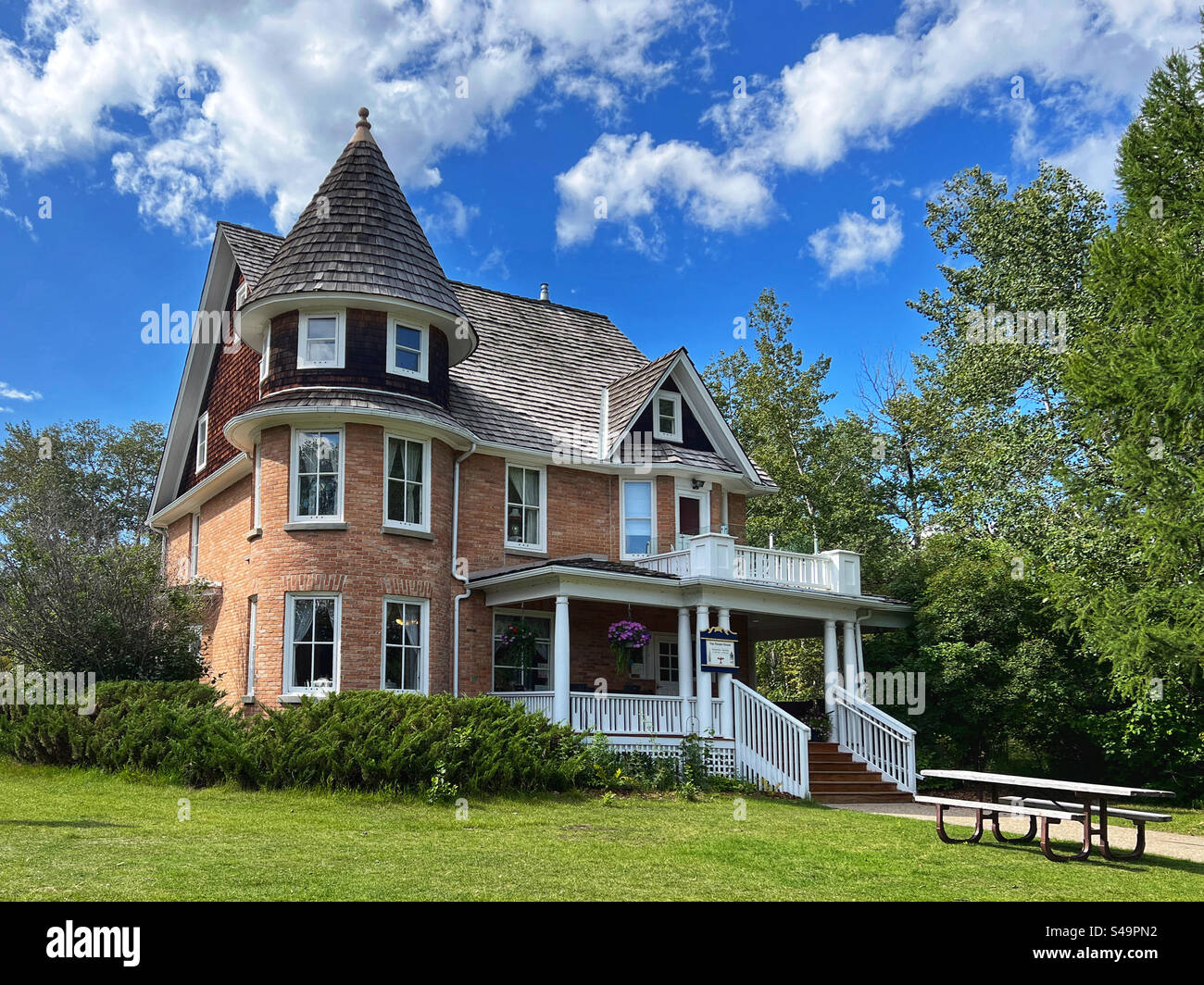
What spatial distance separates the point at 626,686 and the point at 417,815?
9557 mm

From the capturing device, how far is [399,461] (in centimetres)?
2128

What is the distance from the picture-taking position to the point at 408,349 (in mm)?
21922

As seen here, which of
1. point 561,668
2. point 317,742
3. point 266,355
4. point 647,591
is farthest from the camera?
point 266,355

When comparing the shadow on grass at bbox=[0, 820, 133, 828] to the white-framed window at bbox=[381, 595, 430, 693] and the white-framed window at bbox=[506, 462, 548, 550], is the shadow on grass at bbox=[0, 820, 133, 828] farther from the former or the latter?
the white-framed window at bbox=[506, 462, 548, 550]

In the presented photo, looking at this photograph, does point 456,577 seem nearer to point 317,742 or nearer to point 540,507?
point 540,507

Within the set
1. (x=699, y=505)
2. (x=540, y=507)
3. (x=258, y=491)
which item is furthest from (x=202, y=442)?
(x=699, y=505)

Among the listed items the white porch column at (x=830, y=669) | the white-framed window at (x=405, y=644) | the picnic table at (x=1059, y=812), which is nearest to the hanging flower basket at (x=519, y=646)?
the white-framed window at (x=405, y=644)

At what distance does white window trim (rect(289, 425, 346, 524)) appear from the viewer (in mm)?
20375

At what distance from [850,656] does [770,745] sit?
3975mm

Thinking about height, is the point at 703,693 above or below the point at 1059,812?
above

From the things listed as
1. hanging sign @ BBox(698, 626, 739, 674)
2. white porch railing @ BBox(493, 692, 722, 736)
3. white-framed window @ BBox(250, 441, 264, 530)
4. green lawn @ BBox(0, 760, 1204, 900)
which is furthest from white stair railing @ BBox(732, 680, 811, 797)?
white-framed window @ BBox(250, 441, 264, 530)

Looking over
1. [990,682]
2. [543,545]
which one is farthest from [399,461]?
[990,682]

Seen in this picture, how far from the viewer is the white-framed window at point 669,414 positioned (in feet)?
84.4
